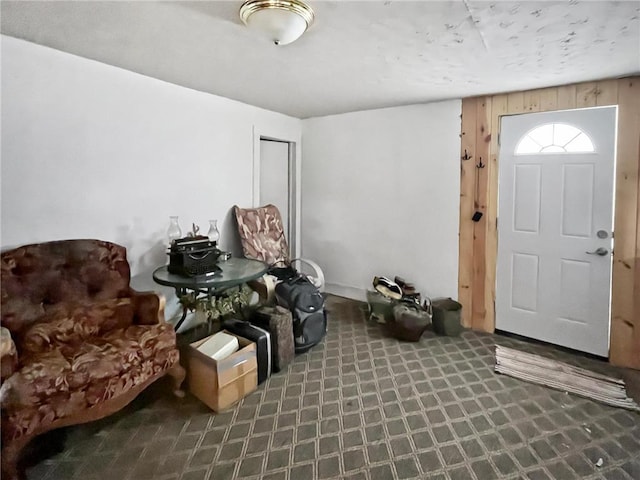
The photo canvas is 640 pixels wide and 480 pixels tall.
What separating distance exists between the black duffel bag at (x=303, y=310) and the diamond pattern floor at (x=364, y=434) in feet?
0.88

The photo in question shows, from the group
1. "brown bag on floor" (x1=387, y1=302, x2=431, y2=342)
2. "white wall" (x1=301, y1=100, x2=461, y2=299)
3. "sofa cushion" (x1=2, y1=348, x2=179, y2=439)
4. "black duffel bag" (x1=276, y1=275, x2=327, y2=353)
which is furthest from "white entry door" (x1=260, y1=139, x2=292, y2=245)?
"sofa cushion" (x1=2, y1=348, x2=179, y2=439)

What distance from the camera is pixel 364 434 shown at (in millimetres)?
1927

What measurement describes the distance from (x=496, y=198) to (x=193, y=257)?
8.62 ft

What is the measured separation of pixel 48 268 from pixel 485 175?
3.39 metres

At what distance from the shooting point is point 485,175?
→ 314cm

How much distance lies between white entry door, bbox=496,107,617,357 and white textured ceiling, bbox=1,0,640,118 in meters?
0.39

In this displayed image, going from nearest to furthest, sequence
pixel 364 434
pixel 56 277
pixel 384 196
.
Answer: pixel 364 434
pixel 56 277
pixel 384 196

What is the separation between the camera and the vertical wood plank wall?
2.54m

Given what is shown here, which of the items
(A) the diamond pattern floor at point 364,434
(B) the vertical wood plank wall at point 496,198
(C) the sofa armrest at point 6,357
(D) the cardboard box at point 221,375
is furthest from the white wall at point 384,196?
(C) the sofa armrest at point 6,357

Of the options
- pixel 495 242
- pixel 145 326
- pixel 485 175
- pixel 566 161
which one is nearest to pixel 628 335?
pixel 495 242

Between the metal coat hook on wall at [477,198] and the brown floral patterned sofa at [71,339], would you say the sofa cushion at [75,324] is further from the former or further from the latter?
the metal coat hook on wall at [477,198]

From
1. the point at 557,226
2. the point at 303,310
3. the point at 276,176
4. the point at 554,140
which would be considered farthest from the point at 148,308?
the point at 554,140

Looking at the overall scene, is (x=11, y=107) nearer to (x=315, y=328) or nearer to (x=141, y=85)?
(x=141, y=85)

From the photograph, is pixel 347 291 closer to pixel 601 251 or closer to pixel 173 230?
pixel 173 230
